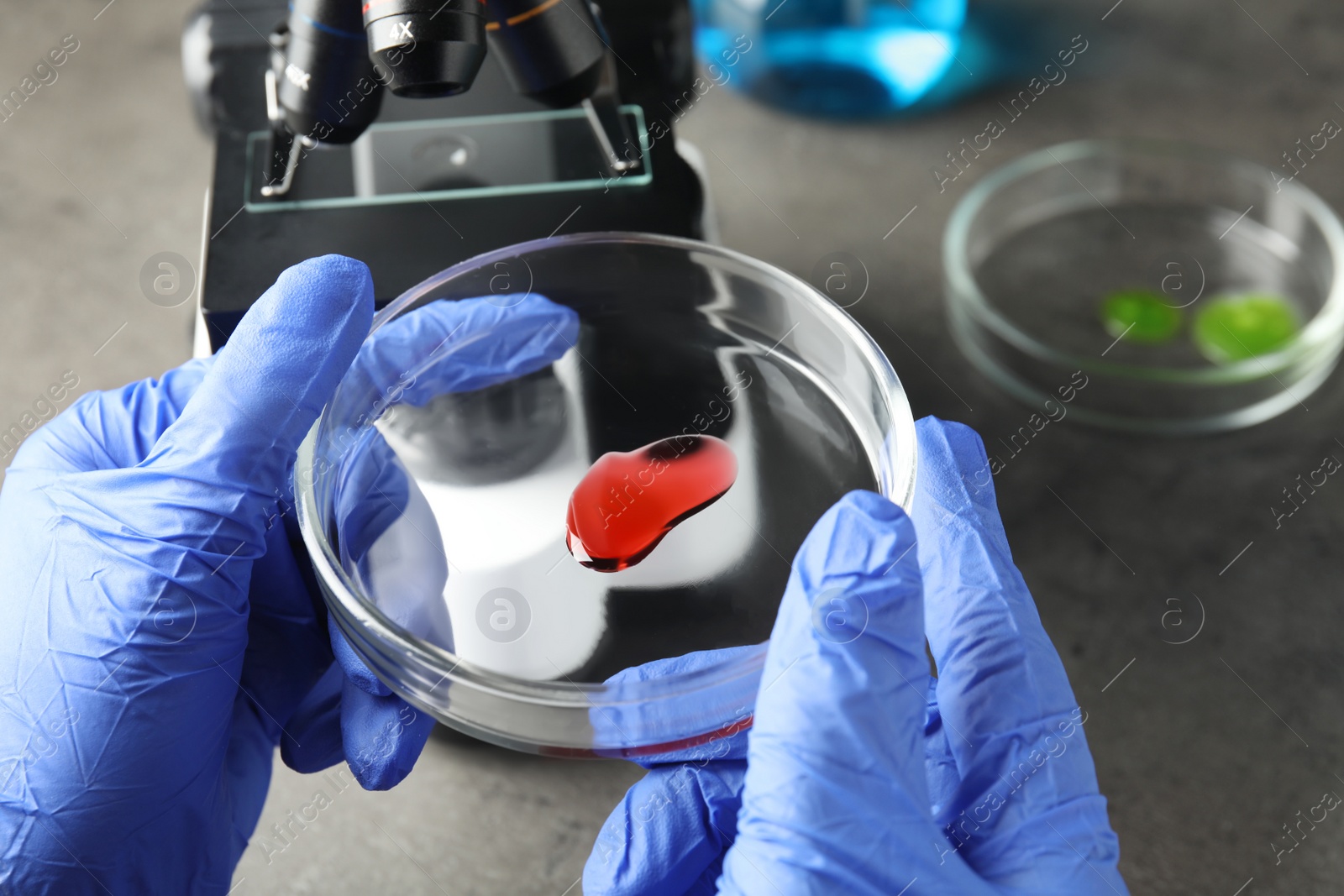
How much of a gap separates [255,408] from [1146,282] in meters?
1.38

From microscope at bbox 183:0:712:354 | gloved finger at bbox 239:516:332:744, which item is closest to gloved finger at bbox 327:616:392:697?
gloved finger at bbox 239:516:332:744

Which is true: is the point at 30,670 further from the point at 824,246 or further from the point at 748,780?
the point at 824,246

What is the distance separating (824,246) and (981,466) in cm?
76

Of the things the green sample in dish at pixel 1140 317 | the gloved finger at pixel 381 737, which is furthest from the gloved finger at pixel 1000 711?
the green sample in dish at pixel 1140 317

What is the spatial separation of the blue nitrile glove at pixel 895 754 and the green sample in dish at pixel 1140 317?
2.36 ft

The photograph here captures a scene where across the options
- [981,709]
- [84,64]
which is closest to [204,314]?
[981,709]

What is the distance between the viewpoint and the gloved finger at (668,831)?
3.45 feet

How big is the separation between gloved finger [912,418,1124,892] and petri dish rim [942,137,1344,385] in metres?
0.56

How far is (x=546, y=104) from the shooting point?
51.1 inches

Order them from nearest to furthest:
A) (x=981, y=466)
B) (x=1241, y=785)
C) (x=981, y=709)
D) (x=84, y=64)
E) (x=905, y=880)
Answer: (x=905, y=880) → (x=981, y=709) → (x=981, y=466) → (x=1241, y=785) → (x=84, y=64)

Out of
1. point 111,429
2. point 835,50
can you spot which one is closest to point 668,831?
point 111,429

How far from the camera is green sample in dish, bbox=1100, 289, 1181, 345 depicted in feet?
5.75

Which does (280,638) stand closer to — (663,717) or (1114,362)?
(663,717)

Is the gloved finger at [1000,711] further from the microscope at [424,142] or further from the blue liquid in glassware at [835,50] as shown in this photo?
the blue liquid in glassware at [835,50]
